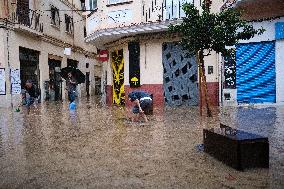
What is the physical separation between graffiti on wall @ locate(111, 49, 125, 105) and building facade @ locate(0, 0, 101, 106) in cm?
377

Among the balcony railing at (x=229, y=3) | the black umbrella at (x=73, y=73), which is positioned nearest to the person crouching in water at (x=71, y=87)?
the black umbrella at (x=73, y=73)

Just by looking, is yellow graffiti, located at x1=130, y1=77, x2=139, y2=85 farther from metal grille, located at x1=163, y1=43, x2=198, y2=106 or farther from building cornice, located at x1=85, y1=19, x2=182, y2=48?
building cornice, located at x1=85, y1=19, x2=182, y2=48

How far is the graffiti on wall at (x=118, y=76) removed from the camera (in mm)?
18844

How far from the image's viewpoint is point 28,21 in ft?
69.5

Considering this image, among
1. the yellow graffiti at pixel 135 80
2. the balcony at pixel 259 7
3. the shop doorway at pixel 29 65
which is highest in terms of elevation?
the balcony at pixel 259 7

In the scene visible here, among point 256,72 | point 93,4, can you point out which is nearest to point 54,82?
point 93,4

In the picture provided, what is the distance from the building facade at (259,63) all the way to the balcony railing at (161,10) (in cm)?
291

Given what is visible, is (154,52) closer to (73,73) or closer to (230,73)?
(230,73)

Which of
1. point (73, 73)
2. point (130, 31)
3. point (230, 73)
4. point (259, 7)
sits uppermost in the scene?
point (259, 7)

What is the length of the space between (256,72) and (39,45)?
15979mm

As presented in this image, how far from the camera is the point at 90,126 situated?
950 centimetres

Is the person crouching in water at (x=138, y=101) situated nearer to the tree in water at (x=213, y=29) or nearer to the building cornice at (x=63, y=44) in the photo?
the tree in water at (x=213, y=29)

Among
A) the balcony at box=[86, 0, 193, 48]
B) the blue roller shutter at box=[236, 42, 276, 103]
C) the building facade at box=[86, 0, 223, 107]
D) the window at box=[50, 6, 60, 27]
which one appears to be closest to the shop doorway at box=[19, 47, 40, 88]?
the window at box=[50, 6, 60, 27]

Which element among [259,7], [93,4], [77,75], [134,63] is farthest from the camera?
[93,4]
